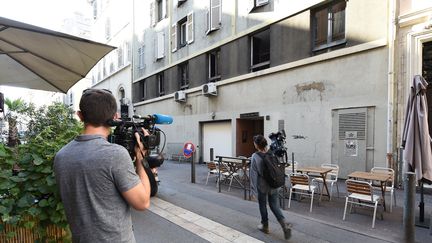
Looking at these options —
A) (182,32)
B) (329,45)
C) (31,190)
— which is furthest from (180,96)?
(31,190)

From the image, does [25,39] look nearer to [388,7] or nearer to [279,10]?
[388,7]

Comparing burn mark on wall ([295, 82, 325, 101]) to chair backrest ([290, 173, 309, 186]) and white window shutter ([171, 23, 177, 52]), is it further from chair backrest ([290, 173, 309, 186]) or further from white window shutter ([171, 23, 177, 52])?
white window shutter ([171, 23, 177, 52])

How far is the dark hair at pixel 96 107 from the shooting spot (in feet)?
5.08

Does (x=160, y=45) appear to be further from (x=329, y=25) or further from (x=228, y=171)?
(x=228, y=171)

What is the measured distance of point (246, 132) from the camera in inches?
512

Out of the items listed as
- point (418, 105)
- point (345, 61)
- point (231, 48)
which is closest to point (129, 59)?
point (231, 48)

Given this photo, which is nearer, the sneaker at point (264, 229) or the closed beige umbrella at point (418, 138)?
the closed beige umbrella at point (418, 138)

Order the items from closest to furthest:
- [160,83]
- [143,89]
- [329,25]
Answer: [329,25] → [160,83] → [143,89]

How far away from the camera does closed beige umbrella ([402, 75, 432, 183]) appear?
4.43m

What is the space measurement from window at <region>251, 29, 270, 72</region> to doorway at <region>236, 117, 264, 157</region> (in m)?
2.42

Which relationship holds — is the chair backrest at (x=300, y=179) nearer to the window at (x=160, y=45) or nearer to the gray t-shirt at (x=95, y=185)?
the gray t-shirt at (x=95, y=185)

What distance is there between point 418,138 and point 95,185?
192 inches

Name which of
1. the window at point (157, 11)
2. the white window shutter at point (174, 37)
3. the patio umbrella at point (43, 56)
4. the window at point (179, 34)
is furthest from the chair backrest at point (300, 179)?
the window at point (157, 11)

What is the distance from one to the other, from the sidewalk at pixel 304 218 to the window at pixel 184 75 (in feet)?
31.5
